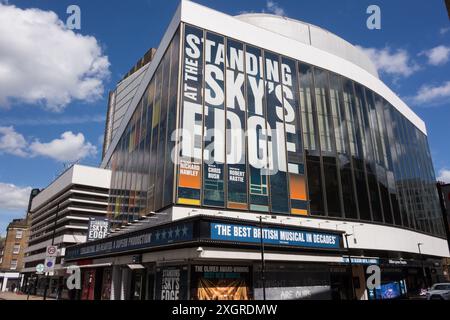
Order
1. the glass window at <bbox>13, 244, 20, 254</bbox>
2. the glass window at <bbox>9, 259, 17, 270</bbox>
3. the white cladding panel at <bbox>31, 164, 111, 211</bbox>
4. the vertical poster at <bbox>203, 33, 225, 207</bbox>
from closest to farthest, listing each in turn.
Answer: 1. the vertical poster at <bbox>203, 33, 225, 207</bbox>
2. the white cladding panel at <bbox>31, 164, 111, 211</bbox>
3. the glass window at <bbox>9, 259, 17, 270</bbox>
4. the glass window at <bbox>13, 244, 20, 254</bbox>

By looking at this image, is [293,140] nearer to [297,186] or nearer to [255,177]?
[297,186]

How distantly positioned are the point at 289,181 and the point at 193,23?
57.4 feet

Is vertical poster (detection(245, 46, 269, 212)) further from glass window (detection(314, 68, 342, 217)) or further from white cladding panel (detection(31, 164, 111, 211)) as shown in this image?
white cladding panel (detection(31, 164, 111, 211))

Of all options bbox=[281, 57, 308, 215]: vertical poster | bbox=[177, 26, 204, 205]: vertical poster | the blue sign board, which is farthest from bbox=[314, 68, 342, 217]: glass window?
bbox=[177, 26, 204, 205]: vertical poster

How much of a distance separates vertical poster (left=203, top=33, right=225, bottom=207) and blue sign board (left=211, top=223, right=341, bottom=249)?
4.53m

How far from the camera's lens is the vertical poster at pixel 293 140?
108 ft

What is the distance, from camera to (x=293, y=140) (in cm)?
3478

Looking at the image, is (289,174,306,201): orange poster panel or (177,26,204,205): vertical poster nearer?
(177,26,204,205): vertical poster

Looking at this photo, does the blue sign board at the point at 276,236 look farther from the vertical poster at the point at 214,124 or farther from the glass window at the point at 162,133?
the glass window at the point at 162,133

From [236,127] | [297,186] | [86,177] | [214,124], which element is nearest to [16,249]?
[86,177]

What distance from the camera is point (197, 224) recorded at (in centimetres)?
2244

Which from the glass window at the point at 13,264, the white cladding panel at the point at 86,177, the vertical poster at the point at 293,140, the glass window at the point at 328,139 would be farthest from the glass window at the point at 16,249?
the glass window at the point at 328,139

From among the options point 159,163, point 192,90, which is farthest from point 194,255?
point 192,90

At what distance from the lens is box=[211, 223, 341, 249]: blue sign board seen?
2341cm
